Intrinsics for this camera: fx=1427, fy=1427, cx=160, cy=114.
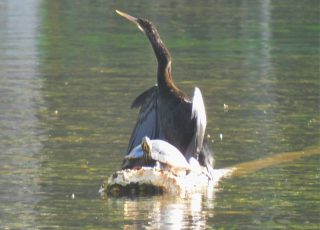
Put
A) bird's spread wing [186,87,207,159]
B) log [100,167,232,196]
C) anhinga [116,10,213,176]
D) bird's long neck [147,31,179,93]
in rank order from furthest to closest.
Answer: bird's long neck [147,31,179,93] → anhinga [116,10,213,176] → bird's spread wing [186,87,207,159] → log [100,167,232,196]

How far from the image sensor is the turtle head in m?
12.8

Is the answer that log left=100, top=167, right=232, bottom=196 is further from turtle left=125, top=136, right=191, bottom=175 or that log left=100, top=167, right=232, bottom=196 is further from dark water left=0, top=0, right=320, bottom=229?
dark water left=0, top=0, right=320, bottom=229

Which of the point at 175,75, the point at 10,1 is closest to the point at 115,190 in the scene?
the point at 175,75

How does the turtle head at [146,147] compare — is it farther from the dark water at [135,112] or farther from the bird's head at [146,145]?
the dark water at [135,112]

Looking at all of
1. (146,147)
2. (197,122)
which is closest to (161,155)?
(146,147)

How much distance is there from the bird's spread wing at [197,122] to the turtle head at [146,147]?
25.8 inches

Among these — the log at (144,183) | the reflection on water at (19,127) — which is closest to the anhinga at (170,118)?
the log at (144,183)

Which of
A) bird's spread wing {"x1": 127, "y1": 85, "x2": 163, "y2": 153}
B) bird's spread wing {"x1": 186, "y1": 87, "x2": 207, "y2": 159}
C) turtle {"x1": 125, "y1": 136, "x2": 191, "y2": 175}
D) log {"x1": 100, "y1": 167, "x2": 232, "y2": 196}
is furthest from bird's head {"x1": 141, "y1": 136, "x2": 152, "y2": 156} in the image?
bird's spread wing {"x1": 127, "y1": 85, "x2": 163, "y2": 153}

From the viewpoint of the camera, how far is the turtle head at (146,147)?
1282 cm

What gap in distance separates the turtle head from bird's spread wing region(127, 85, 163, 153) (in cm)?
90

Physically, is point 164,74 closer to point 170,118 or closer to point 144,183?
point 170,118

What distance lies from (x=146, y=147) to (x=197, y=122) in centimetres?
78

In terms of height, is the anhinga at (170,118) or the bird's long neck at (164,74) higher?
the bird's long neck at (164,74)

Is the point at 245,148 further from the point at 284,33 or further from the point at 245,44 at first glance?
the point at 284,33
